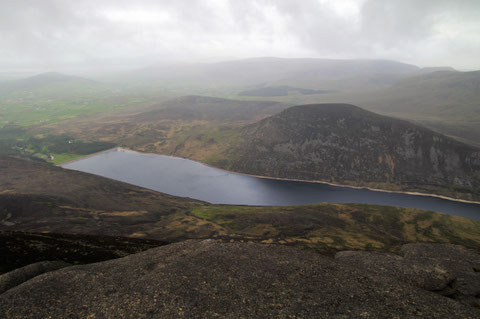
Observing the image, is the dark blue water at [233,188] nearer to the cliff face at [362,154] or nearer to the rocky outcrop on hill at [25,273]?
the cliff face at [362,154]

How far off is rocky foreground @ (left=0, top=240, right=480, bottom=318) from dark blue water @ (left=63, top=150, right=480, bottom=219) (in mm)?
88278

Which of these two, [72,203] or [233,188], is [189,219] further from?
[233,188]

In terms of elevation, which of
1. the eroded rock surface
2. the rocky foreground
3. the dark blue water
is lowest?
the dark blue water

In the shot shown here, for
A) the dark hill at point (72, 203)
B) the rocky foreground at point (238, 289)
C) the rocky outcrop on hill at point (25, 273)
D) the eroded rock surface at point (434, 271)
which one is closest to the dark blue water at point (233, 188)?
the dark hill at point (72, 203)

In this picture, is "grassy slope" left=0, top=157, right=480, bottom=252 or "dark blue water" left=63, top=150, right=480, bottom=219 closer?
"grassy slope" left=0, top=157, right=480, bottom=252

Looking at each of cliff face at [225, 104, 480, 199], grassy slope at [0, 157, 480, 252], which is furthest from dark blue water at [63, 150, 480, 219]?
grassy slope at [0, 157, 480, 252]

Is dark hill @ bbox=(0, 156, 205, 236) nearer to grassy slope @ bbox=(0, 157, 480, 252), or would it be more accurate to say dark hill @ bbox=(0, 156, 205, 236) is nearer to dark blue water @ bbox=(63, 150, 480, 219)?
grassy slope @ bbox=(0, 157, 480, 252)

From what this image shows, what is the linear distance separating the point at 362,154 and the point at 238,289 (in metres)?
155

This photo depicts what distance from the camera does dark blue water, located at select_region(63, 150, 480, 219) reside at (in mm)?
125812

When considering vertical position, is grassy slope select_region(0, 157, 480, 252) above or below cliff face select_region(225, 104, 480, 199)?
below

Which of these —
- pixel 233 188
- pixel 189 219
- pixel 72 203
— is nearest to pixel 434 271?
pixel 189 219

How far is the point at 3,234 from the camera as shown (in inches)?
1649

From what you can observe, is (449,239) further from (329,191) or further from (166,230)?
(166,230)

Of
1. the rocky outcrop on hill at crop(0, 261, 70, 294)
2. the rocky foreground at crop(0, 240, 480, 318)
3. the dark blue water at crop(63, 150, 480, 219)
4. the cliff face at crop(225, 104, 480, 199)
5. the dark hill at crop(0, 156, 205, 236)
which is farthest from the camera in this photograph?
the cliff face at crop(225, 104, 480, 199)
